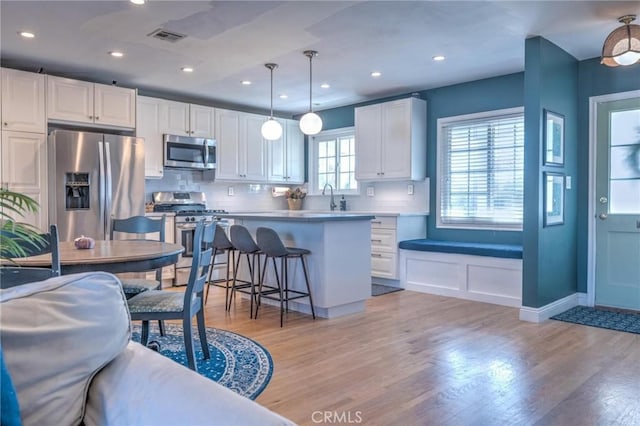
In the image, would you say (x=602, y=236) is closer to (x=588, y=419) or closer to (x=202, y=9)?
(x=588, y=419)

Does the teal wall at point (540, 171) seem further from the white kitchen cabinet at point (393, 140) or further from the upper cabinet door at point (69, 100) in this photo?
the upper cabinet door at point (69, 100)

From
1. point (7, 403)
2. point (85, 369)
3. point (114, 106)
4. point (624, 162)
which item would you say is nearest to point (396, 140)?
point (624, 162)

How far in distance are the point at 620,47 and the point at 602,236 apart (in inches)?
75.2

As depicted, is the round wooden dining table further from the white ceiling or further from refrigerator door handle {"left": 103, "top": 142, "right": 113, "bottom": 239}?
refrigerator door handle {"left": 103, "top": 142, "right": 113, "bottom": 239}

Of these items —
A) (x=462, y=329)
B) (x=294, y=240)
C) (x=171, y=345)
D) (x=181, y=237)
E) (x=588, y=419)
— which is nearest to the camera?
(x=588, y=419)

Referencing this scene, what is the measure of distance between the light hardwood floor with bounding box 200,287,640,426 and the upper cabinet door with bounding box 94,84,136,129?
8.15 ft

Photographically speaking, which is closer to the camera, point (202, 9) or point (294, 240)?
point (202, 9)

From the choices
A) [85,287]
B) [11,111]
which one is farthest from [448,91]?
[85,287]

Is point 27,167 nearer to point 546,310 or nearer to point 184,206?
point 184,206

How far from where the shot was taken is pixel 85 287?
1.22m

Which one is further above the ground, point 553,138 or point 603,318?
point 553,138

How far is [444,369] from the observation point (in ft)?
9.35

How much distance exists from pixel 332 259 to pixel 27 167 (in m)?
3.18

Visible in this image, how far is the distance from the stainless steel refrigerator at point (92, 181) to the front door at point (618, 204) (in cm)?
491
